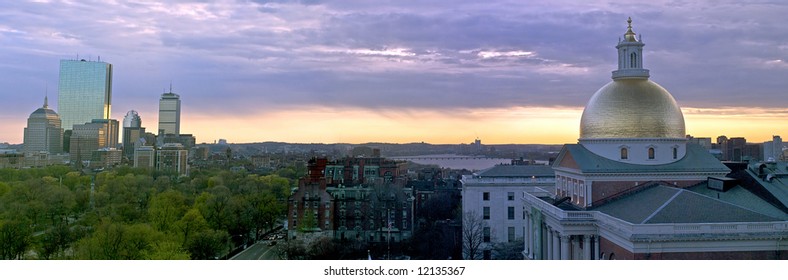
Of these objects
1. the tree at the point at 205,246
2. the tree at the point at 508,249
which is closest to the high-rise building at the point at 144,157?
the tree at the point at 205,246

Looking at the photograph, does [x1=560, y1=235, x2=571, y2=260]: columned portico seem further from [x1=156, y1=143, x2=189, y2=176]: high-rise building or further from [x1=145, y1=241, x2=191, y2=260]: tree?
Answer: [x1=156, y1=143, x2=189, y2=176]: high-rise building

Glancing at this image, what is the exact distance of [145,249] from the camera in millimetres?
15148

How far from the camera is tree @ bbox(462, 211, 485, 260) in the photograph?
19198 mm

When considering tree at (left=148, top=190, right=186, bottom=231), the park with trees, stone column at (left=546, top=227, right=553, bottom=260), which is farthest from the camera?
tree at (left=148, top=190, right=186, bottom=231)

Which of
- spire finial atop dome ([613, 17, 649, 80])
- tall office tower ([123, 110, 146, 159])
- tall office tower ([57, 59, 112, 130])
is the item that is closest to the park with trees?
tall office tower ([123, 110, 146, 159])

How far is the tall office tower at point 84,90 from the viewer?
1438 cm

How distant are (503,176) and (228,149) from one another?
65.0 ft

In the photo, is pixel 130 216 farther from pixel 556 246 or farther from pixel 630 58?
pixel 630 58


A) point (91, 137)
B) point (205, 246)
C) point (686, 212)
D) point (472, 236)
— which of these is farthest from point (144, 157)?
point (686, 212)

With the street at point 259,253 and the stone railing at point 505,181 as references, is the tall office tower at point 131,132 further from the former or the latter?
the stone railing at point 505,181

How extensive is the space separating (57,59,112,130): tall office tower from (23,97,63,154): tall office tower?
1.64 ft

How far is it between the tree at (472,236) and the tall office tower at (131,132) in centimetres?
1226

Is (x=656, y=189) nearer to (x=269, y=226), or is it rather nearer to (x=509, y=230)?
(x=509, y=230)
